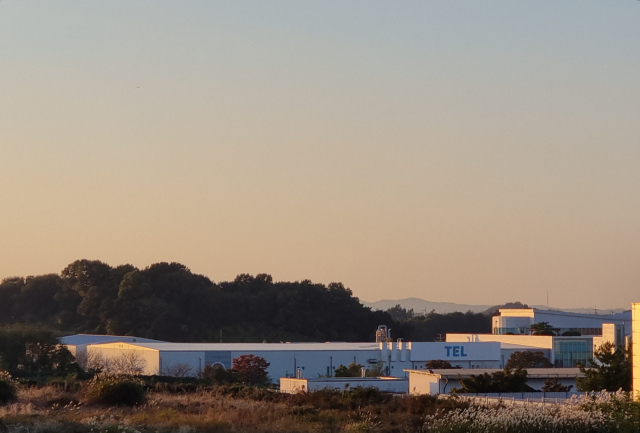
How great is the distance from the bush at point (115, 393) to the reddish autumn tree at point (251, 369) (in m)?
27.3

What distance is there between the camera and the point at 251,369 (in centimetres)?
5778

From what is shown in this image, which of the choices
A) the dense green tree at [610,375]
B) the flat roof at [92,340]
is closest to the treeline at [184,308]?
the flat roof at [92,340]

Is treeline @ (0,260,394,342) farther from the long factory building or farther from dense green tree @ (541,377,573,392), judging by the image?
dense green tree @ (541,377,573,392)

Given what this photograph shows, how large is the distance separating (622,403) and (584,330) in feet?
217

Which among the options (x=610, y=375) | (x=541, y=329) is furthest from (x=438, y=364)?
(x=610, y=375)

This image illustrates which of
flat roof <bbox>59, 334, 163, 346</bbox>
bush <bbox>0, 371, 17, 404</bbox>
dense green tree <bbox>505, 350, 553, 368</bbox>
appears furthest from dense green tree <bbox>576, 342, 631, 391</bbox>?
flat roof <bbox>59, 334, 163, 346</bbox>

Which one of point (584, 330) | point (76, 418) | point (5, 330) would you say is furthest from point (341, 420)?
point (584, 330)

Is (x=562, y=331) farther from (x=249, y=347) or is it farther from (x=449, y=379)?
(x=449, y=379)

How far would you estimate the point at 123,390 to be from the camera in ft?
95.4

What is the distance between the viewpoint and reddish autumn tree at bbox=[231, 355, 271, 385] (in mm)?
57062

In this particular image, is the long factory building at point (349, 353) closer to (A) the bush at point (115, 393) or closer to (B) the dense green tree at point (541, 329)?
(B) the dense green tree at point (541, 329)

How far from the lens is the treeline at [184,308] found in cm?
9525

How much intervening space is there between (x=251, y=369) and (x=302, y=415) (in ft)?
111

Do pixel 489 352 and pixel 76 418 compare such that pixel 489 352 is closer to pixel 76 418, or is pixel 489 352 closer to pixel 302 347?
pixel 302 347
